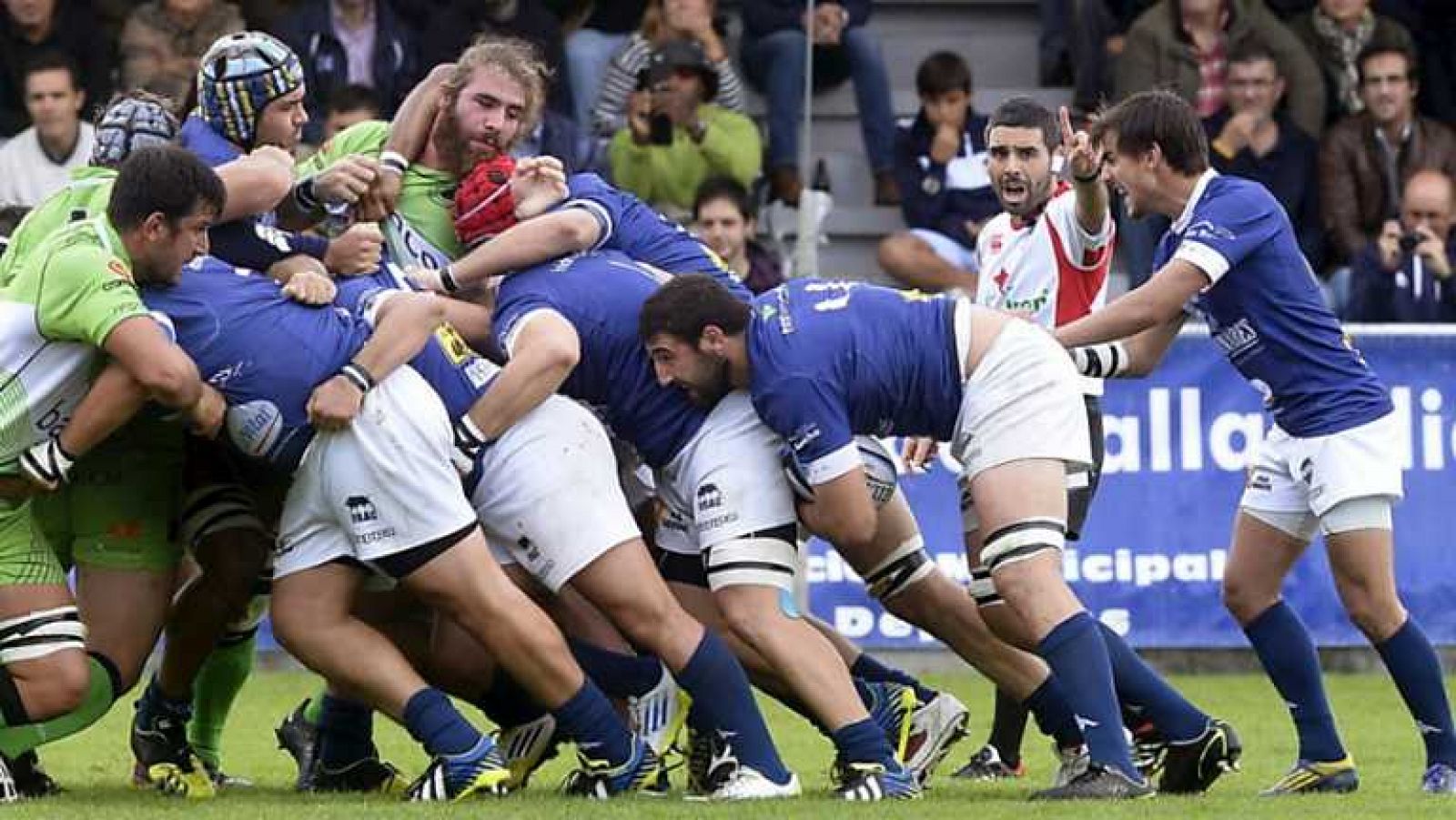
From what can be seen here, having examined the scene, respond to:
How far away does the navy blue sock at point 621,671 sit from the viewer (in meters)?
9.84

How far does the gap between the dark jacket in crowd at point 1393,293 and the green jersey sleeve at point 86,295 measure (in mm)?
8772

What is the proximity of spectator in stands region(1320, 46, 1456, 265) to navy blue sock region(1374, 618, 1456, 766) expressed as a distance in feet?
23.8

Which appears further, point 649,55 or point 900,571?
point 649,55

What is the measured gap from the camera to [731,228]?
15.1 meters

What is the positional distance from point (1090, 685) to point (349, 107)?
26.1 ft

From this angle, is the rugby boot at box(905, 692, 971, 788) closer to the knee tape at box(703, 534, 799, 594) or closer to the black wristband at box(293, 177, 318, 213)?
the knee tape at box(703, 534, 799, 594)

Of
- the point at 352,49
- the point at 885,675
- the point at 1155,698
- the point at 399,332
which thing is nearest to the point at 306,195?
the point at 399,332

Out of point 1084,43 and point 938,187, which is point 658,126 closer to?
point 938,187

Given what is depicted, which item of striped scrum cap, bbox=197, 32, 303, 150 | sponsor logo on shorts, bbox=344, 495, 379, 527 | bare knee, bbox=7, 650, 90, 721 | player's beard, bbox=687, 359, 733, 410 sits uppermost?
striped scrum cap, bbox=197, 32, 303, 150

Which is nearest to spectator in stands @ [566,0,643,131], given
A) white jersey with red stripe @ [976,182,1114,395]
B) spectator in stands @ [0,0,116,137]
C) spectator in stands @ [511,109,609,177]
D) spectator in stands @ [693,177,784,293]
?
spectator in stands @ [511,109,609,177]

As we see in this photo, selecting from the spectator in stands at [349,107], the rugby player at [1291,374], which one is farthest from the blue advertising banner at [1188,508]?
the rugby player at [1291,374]

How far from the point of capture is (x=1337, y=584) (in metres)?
9.86

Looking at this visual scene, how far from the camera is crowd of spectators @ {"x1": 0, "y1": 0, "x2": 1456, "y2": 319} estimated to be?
16422mm

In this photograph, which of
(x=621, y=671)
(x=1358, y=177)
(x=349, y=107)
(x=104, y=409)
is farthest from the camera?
(x=1358, y=177)
